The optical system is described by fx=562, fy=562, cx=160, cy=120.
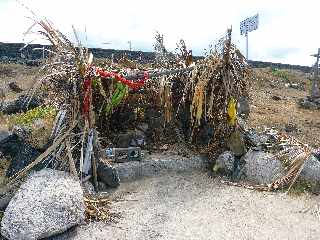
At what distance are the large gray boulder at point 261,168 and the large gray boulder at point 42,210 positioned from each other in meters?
3.30

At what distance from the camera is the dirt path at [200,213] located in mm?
7707

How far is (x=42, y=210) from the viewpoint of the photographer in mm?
7344

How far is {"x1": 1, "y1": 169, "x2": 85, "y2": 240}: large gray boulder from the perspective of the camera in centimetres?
720

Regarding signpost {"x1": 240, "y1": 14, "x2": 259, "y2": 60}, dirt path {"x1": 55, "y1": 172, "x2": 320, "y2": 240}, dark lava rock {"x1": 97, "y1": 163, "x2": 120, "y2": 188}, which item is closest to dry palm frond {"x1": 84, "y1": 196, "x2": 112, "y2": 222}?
dirt path {"x1": 55, "y1": 172, "x2": 320, "y2": 240}

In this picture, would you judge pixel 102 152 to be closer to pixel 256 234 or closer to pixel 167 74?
pixel 167 74

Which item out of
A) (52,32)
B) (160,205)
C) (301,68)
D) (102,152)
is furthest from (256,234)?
(301,68)

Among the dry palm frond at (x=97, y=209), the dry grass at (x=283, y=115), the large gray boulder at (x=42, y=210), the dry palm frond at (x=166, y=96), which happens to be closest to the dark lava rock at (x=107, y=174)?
the dry palm frond at (x=97, y=209)

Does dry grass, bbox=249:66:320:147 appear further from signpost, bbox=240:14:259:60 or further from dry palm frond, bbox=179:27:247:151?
signpost, bbox=240:14:259:60

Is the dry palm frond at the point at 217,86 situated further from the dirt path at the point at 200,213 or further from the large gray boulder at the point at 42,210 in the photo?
the large gray boulder at the point at 42,210

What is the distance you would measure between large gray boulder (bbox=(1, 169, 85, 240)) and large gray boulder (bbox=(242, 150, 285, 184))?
330cm

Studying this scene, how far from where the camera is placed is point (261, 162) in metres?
9.87

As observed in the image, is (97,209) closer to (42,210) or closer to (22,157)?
(42,210)

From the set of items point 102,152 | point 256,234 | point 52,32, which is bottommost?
point 256,234

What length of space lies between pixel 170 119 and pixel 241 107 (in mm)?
1443
